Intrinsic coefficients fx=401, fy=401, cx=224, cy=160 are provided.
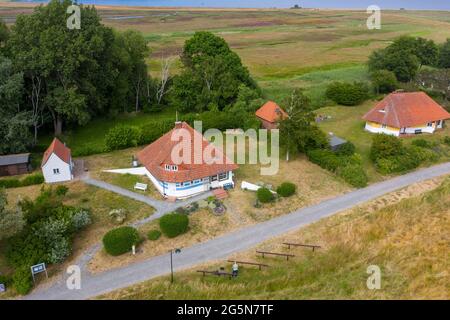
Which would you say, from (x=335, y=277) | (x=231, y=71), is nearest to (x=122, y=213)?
(x=335, y=277)

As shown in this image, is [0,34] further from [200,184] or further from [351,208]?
[351,208]

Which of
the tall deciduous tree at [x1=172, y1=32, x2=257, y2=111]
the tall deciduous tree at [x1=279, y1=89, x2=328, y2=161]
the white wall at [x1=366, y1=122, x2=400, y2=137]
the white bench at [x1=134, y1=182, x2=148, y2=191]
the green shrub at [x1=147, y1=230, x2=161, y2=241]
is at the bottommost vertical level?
the green shrub at [x1=147, y1=230, x2=161, y2=241]

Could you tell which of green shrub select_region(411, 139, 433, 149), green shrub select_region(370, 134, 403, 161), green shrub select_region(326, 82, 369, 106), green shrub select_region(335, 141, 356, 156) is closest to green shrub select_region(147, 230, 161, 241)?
green shrub select_region(335, 141, 356, 156)

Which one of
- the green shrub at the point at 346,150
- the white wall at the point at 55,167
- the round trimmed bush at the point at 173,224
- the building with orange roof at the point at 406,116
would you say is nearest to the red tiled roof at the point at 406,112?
the building with orange roof at the point at 406,116

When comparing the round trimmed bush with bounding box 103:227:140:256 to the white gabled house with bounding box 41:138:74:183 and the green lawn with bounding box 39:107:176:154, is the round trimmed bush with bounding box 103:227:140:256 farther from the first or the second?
the green lawn with bounding box 39:107:176:154

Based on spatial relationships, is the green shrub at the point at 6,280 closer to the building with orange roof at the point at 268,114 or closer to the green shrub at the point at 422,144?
the building with orange roof at the point at 268,114

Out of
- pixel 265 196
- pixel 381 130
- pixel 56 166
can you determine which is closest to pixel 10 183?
pixel 56 166
